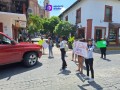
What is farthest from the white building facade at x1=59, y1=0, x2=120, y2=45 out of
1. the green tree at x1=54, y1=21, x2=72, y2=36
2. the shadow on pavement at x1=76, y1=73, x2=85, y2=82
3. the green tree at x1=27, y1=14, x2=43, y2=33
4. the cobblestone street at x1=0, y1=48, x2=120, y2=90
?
the green tree at x1=27, y1=14, x2=43, y2=33

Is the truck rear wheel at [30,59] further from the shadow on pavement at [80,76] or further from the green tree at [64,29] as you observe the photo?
the green tree at [64,29]

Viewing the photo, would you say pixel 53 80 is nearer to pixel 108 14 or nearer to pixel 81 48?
pixel 81 48

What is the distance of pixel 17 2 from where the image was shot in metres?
21.0

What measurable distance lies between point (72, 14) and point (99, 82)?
65.2 ft

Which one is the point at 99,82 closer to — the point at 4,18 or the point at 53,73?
the point at 53,73

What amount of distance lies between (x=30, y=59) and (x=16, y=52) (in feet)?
3.28

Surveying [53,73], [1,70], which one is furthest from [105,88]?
[1,70]

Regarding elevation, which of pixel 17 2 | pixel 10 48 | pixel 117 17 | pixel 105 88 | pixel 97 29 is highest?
pixel 17 2

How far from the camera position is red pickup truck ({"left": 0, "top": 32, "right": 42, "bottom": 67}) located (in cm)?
785

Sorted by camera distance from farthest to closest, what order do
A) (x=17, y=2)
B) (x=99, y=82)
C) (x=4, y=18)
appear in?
(x=17, y=2), (x=4, y=18), (x=99, y=82)

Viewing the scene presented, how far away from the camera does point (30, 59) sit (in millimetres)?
9023

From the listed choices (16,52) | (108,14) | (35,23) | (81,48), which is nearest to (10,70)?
(16,52)

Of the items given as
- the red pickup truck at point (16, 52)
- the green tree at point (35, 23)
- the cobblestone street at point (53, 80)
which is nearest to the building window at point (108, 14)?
the cobblestone street at point (53, 80)

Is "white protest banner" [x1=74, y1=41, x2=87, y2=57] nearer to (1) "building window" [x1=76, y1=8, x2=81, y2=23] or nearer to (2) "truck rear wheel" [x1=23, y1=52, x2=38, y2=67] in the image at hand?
(2) "truck rear wheel" [x1=23, y1=52, x2=38, y2=67]
